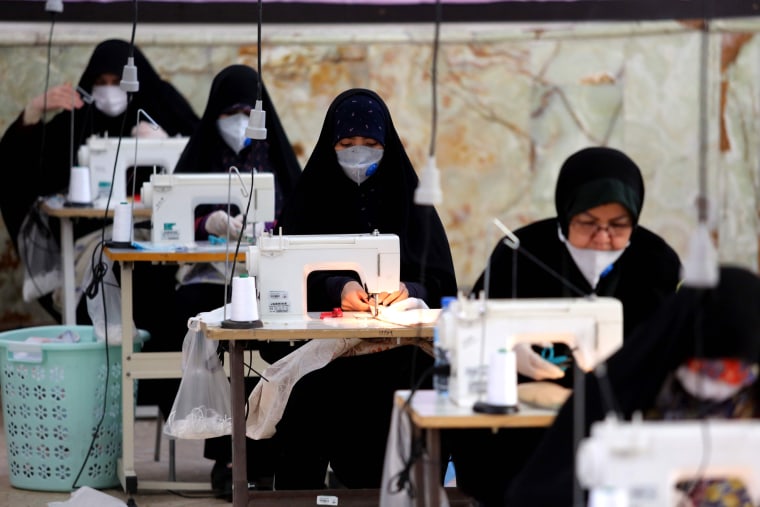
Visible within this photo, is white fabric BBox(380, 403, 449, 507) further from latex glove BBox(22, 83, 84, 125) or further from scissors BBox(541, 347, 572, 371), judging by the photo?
latex glove BBox(22, 83, 84, 125)

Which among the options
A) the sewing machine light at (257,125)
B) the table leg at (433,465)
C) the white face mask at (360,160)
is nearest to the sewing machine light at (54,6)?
the white face mask at (360,160)

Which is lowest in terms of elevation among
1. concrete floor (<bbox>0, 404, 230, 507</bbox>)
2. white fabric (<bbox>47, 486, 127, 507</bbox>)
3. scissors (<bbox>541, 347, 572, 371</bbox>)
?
concrete floor (<bbox>0, 404, 230, 507</bbox>)

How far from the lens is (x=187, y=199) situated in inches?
236

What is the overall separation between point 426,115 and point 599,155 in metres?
4.34

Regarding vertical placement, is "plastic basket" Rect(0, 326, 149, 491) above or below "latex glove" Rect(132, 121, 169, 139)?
below

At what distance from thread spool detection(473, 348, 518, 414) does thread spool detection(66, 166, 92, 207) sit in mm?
3784

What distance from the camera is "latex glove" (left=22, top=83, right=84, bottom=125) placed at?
7.67 m

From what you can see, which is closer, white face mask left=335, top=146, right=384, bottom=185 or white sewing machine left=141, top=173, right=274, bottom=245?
white face mask left=335, top=146, right=384, bottom=185

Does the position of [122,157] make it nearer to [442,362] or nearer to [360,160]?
[360,160]

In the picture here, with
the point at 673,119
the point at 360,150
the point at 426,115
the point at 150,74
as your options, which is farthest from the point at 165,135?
the point at 673,119

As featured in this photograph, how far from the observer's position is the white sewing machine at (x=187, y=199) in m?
5.92

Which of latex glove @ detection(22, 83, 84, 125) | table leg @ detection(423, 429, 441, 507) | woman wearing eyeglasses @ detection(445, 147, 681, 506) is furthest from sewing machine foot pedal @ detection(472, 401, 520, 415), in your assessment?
latex glove @ detection(22, 83, 84, 125)

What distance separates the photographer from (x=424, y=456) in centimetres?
382

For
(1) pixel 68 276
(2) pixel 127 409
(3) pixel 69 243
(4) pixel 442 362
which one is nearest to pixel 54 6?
(3) pixel 69 243
